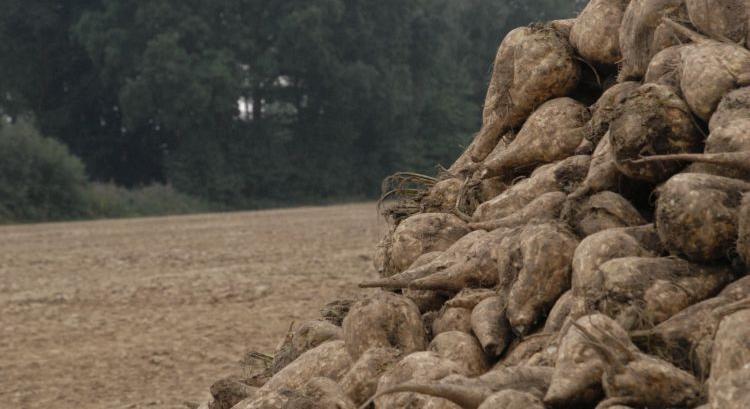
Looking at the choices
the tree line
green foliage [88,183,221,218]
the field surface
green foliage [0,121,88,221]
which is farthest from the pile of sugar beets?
the tree line

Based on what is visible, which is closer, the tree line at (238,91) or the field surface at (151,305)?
the field surface at (151,305)

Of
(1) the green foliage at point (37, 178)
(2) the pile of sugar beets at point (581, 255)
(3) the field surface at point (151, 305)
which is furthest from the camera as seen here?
(1) the green foliage at point (37, 178)

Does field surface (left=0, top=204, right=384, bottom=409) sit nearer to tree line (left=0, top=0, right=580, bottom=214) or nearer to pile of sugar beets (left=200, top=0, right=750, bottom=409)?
pile of sugar beets (left=200, top=0, right=750, bottom=409)

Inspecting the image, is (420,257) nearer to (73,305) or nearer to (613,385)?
(613,385)

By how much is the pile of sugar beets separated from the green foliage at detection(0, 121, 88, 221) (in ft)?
101

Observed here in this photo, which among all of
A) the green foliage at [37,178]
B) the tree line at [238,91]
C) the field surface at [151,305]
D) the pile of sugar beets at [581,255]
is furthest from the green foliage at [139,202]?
the pile of sugar beets at [581,255]

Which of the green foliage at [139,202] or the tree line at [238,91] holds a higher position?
the tree line at [238,91]

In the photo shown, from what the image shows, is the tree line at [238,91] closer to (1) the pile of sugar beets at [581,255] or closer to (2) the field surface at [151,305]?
(2) the field surface at [151,305]

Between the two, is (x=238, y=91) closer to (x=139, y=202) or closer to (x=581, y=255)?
(x=139, y=202)

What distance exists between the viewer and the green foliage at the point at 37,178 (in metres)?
35.2

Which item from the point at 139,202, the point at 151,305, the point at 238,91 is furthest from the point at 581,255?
the point at 238,91

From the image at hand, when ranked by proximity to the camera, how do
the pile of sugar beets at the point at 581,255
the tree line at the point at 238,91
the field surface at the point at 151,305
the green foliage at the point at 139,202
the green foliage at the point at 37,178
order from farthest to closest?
1. the tree line at the point at 238,91
2. the green foliage at the point at 139,202
3. the green foliage at the point at 37,178
4. the field surface at the point at 151,305
5. the pile of sugar beets at the point at 581,255

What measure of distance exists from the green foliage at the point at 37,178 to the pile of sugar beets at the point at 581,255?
3083cm

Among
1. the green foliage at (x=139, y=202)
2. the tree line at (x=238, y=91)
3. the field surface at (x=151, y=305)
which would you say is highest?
the tree line at (x=238, y=91)
